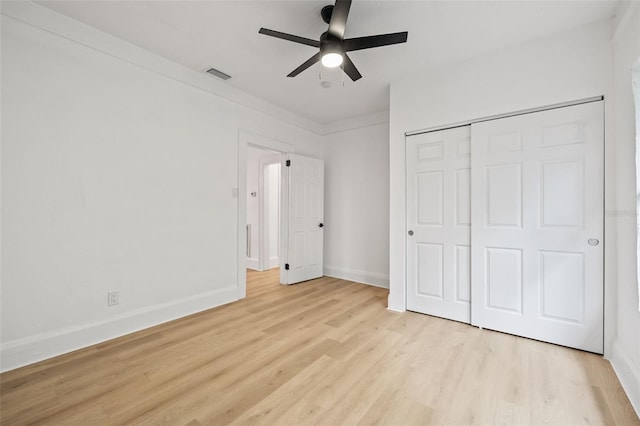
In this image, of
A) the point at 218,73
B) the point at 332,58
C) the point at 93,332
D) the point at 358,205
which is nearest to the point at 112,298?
the point at 93,332

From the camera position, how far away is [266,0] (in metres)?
2.15

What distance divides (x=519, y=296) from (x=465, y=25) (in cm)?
253

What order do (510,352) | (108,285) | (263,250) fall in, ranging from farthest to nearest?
(263,250)
(108,285)
(510,352)

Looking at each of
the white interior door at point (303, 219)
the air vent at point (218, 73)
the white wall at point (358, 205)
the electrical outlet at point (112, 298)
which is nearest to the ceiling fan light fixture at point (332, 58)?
the air vent at point (218, 73)

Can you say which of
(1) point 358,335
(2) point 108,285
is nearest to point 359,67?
(1) point 358,335

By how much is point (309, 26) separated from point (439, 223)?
7.82 ft

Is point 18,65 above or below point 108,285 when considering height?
above

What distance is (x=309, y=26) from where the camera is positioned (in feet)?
8.04

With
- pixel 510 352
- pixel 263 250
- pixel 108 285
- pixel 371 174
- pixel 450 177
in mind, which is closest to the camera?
pixel 510 352

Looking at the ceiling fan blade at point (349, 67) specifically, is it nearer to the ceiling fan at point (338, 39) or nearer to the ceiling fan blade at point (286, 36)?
the ceiling fan at point (338, 39)

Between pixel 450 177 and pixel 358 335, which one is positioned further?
pixel 450 177

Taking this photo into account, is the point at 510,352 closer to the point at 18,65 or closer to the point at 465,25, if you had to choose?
the point at 465,25

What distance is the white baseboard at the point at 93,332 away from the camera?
2.12m

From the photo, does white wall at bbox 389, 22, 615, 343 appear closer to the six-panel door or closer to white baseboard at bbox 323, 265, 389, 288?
the six-panel door
